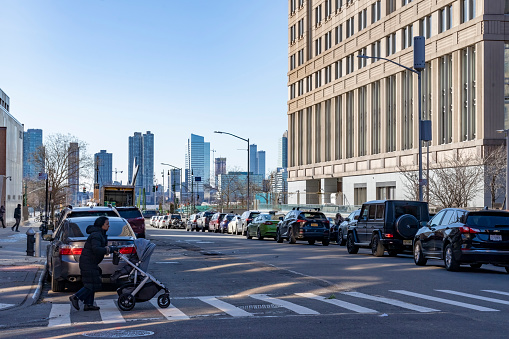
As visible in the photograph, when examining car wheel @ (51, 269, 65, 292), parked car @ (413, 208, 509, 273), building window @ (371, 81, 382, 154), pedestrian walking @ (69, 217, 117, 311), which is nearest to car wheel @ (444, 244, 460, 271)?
parked car @ (413, 208, 509, 273)

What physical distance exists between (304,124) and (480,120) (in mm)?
39049

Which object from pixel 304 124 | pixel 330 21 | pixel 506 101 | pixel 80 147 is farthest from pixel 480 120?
pixel 80 147

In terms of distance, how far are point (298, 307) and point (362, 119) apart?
2465 inches

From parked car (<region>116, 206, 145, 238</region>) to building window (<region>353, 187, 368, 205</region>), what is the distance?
4301 centimetres

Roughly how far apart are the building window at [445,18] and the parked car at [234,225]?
22.5 metres

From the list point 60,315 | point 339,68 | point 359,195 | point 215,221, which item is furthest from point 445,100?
point 60,315

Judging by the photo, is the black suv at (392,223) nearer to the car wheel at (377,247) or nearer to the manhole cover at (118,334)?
the car wheel at (377,247)

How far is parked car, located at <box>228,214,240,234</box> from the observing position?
53.4 meters

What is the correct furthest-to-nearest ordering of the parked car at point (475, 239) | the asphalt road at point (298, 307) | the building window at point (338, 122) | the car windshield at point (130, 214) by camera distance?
1. the building window at point (338, 122)
2. the car windshield at point (130, 214)
3. the parked car at point (475, 239)
4. the asphalt road at point (298, 307)

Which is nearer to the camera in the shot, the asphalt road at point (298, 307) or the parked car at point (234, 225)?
the asphalt road at point (298, 307)

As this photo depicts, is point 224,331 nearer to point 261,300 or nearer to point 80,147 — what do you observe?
point 261,300

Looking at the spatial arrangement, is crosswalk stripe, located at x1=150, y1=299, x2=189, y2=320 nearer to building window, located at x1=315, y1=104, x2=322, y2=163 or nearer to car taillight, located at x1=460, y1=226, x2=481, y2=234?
car taillight, located at x1=460, y1=226, x2=481, y2=234

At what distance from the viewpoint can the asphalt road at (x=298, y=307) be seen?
33.6ft

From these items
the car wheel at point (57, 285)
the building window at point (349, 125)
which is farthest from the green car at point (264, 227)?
the building window at point (349, 125)
